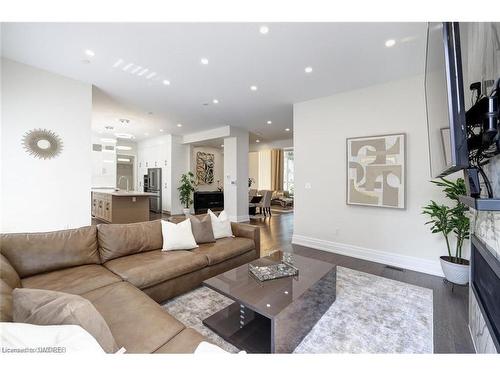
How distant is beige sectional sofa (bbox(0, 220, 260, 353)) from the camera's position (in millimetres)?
1178

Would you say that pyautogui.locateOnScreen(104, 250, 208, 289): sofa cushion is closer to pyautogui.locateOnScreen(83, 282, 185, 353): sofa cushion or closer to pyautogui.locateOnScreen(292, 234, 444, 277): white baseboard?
pyautogui.locateOnScreen(83, 282, 185, 353): sofa cushion

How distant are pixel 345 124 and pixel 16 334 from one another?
433 cm

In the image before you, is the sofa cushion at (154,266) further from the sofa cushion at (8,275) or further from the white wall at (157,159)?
the white wall at (157,159)

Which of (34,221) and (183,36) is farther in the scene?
(34,221)

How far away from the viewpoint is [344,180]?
3.89m

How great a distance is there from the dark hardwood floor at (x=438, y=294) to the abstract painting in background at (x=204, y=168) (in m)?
4.94

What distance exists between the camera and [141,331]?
1.19 metres

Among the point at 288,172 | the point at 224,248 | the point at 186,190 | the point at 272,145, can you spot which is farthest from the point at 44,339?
the point at 288,172


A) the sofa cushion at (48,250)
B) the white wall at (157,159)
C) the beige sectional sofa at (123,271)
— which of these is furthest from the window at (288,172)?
the sofa cushion at (48,250)

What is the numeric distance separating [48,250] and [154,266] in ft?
3.03

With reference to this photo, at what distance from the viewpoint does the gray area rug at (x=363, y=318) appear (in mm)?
1661

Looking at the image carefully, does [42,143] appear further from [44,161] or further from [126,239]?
[126,239]
